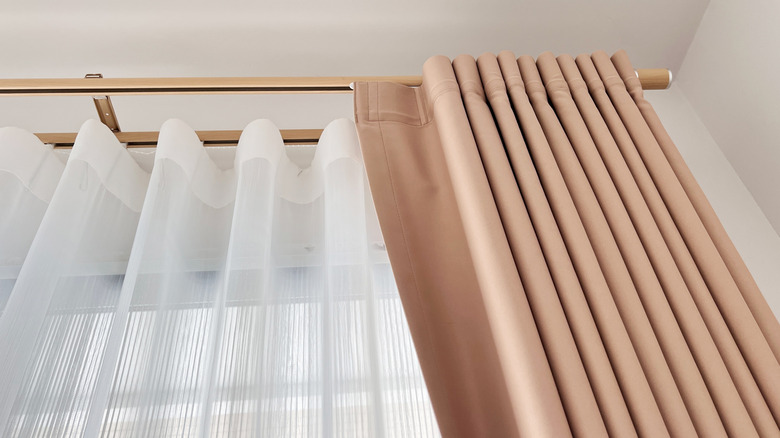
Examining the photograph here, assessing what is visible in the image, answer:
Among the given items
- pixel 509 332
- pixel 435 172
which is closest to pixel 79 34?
pixel 435 172

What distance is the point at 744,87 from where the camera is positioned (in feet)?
3.93

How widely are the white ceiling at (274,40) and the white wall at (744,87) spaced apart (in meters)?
0.08

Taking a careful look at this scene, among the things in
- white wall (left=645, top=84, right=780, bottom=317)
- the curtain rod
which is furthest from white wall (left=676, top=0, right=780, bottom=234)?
the curtain rod

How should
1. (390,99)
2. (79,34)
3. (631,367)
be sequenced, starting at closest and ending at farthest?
(631,367), (390,99), (79,34)

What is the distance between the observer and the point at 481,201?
79 cm

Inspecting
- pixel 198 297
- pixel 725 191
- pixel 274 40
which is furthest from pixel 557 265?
pixel 274 40

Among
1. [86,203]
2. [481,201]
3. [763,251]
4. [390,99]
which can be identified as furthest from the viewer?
[763,251]

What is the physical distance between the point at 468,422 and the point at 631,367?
0.22 meters

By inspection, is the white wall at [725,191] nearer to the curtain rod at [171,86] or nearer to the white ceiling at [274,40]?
the white ceiling at [274,40]

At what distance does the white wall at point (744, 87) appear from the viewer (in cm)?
113

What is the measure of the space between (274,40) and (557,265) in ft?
2.95

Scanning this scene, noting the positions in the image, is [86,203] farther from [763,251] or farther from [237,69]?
[763,251]

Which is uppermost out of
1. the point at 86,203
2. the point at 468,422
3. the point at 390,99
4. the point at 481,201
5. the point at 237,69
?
the point at 237,69

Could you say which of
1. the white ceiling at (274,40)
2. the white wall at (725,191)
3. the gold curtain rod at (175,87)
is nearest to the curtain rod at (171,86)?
the gold curtain rod at (175,87)
